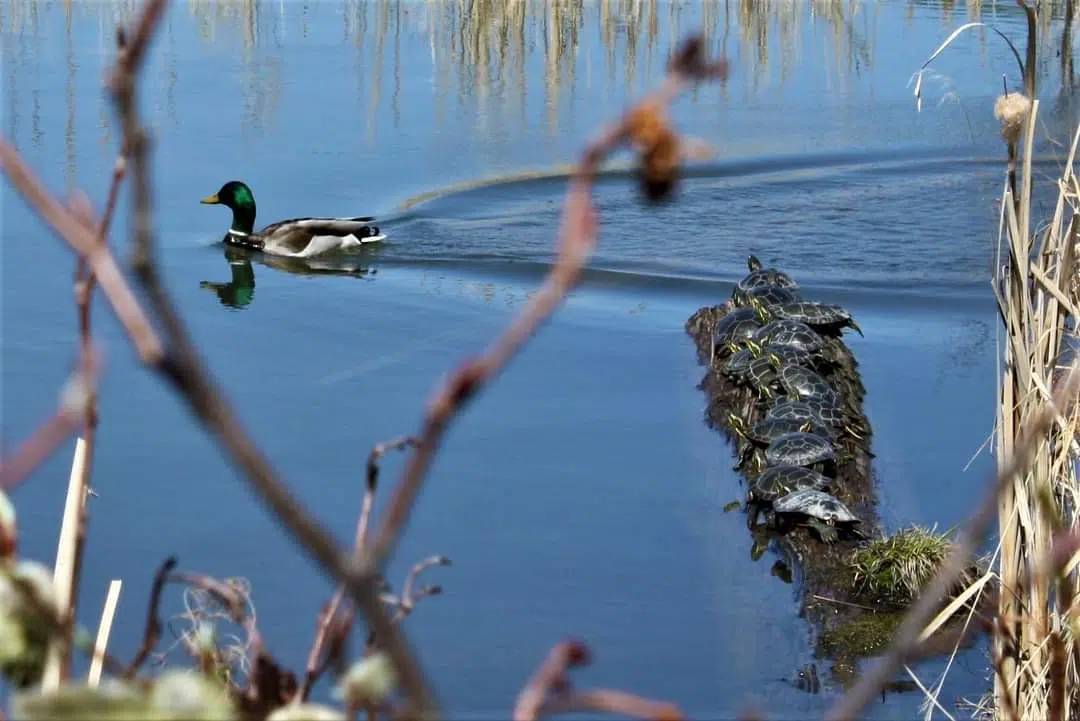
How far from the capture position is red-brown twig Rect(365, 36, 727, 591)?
54 centimetres

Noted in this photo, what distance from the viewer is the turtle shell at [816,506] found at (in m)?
4.96

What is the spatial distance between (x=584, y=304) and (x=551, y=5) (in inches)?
347

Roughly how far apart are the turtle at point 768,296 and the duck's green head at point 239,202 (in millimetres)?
3125

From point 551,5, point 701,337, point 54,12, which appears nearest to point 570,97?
point 551,5

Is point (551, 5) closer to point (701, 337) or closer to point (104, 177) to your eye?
point (104, 177)

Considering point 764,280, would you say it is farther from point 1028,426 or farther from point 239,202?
point 1028,426

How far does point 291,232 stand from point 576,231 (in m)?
8.21

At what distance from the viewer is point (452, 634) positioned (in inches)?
168

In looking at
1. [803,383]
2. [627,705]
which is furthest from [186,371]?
[803,383]

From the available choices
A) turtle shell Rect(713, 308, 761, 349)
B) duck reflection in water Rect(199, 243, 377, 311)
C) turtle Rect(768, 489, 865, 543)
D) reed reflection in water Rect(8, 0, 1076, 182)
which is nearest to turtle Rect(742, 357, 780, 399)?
turtle shell Rect(713, 308, 761, 349)

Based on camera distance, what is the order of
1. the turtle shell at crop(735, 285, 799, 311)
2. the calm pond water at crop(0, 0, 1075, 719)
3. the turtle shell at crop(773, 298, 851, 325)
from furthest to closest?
1. the turtle shell at crop(735, 285, 799, 311)
2. the turtle shell at crop(773, 298, 851, 325)
3. the calm pond water at crop(0, 0, 1075, 719)

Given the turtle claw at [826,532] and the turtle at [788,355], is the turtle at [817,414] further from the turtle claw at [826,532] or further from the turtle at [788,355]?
the turtle claw at [826,532]

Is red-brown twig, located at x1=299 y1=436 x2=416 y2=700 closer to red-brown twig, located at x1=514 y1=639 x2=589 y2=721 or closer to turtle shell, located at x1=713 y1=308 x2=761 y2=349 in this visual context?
red-brown twig, located at x1=514 y1=639 x2=589 y2=721

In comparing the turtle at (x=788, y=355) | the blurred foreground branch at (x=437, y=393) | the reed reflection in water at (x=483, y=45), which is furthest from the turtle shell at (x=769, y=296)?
the blurred foreground branch at (x=437, y=393)
